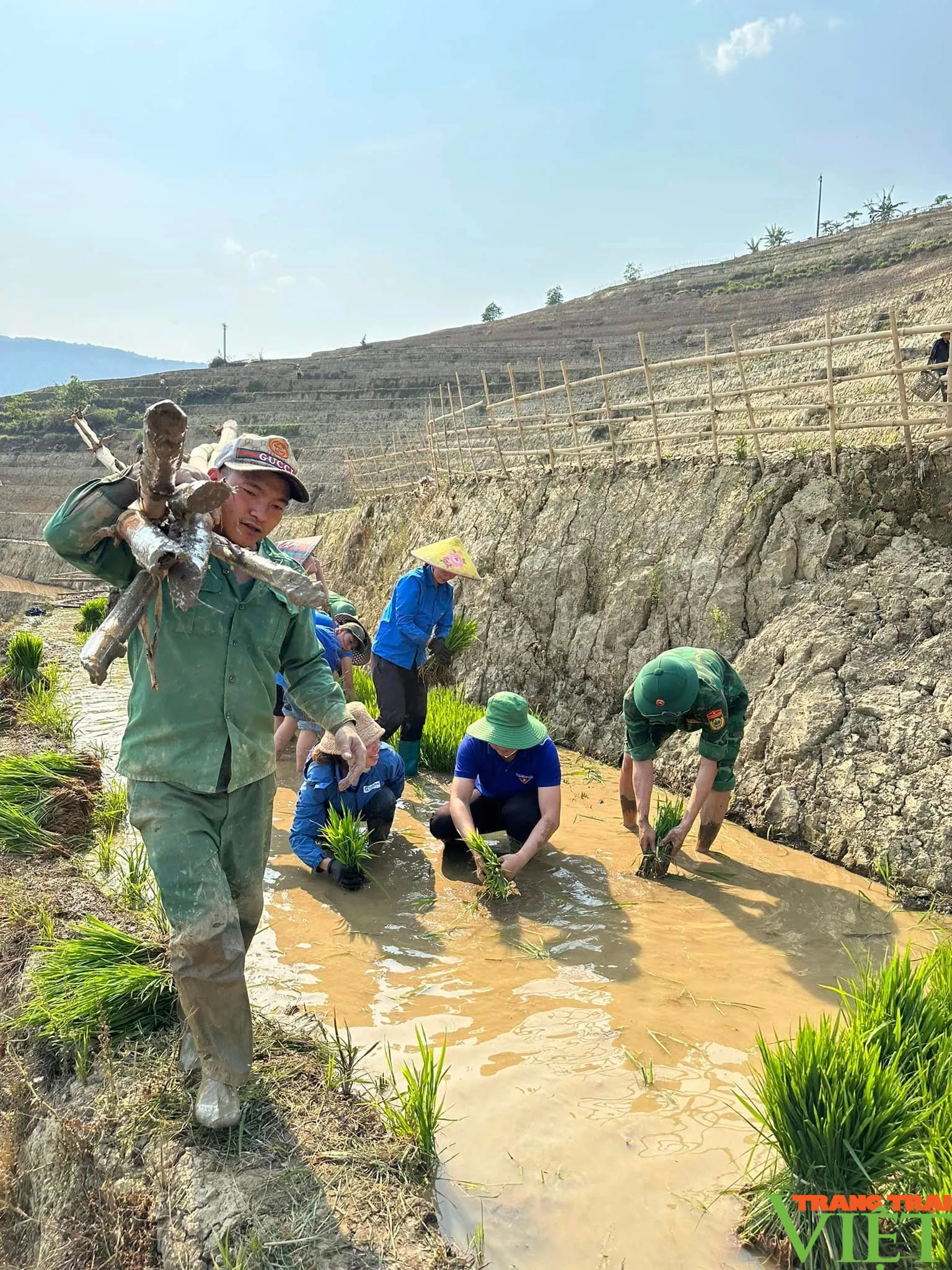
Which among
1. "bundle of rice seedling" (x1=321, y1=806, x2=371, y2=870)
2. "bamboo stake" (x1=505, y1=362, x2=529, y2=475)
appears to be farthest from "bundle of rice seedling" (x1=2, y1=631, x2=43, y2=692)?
"bamboo stake" (x1=505, y1=362, x2=529, y2=475)

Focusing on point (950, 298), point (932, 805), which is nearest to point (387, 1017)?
point (932, 805)

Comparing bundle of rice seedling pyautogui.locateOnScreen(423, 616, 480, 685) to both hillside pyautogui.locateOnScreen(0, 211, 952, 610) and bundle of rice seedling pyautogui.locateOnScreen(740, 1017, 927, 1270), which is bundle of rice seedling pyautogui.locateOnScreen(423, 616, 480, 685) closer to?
bundle of rice seedling pyautogui.locateOnScreen(740, 1017, 927, 1270)

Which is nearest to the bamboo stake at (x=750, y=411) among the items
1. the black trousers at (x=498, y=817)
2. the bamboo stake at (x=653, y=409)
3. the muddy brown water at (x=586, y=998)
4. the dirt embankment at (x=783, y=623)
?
the dirt embankment at (x=783, y=623)

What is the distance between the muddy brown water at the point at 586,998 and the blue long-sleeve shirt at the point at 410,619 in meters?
1.20

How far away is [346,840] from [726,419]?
12.7m

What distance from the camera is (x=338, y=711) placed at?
2.60 meters

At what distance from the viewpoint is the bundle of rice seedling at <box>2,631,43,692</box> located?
25.0 feet

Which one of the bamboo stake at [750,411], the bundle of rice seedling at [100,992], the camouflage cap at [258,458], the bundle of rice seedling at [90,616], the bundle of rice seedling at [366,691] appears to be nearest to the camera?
the camouflage cap at [258,458]

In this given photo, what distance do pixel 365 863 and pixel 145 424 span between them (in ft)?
9.93

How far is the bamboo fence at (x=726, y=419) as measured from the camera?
19.2 ft

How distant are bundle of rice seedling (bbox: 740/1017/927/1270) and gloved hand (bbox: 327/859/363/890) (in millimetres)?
2449

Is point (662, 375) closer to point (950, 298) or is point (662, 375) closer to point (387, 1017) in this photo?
point (950, 298)

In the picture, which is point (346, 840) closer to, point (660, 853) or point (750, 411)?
point (660, 853)

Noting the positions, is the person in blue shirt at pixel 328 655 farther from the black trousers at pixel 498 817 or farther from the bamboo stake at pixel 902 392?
the bamboo stake at pixel 902 392
